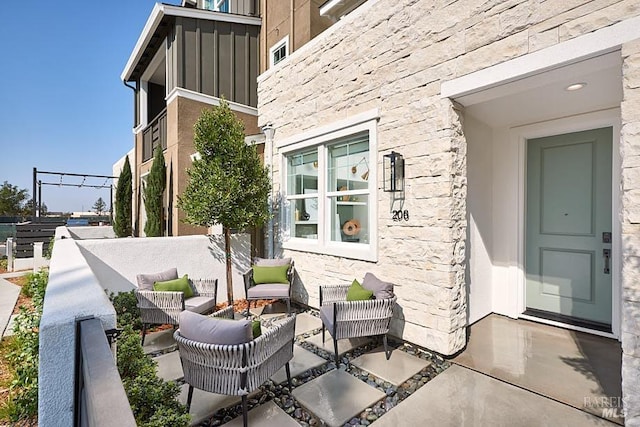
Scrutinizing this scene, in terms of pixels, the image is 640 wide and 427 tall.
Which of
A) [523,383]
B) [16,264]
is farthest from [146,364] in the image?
[16,264]

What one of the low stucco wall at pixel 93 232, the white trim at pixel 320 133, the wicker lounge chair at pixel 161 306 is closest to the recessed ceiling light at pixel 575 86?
the white trim at pixel 320 133

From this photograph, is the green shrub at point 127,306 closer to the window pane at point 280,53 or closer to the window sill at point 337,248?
the window sill at point 337,248

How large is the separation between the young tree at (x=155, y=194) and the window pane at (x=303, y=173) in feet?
14.7

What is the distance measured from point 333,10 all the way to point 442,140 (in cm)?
442

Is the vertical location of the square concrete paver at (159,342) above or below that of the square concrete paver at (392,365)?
below

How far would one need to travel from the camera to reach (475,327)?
4527 mm

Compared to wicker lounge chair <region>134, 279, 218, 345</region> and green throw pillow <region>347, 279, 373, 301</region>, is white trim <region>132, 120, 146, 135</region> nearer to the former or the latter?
wicker lounge chair <region>134, 279, 218, 345</region>

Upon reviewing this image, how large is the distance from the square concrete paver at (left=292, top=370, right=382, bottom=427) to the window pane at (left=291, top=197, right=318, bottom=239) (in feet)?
9.12

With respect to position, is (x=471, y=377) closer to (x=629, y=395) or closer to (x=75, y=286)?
(x=629, y=395)

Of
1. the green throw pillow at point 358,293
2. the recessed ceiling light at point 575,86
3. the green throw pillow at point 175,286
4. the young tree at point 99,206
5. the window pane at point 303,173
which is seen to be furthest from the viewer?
the young tree at point 99,206

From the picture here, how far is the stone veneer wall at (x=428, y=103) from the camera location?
10.2 feet

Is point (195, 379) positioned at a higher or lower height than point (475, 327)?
higher

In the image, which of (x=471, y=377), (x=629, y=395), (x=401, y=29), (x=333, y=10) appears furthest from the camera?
(x=333, y=10)

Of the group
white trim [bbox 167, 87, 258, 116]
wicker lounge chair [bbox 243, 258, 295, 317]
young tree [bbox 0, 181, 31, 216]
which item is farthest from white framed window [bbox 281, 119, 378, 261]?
young tree [bbox 0, 181, 31, 216]
